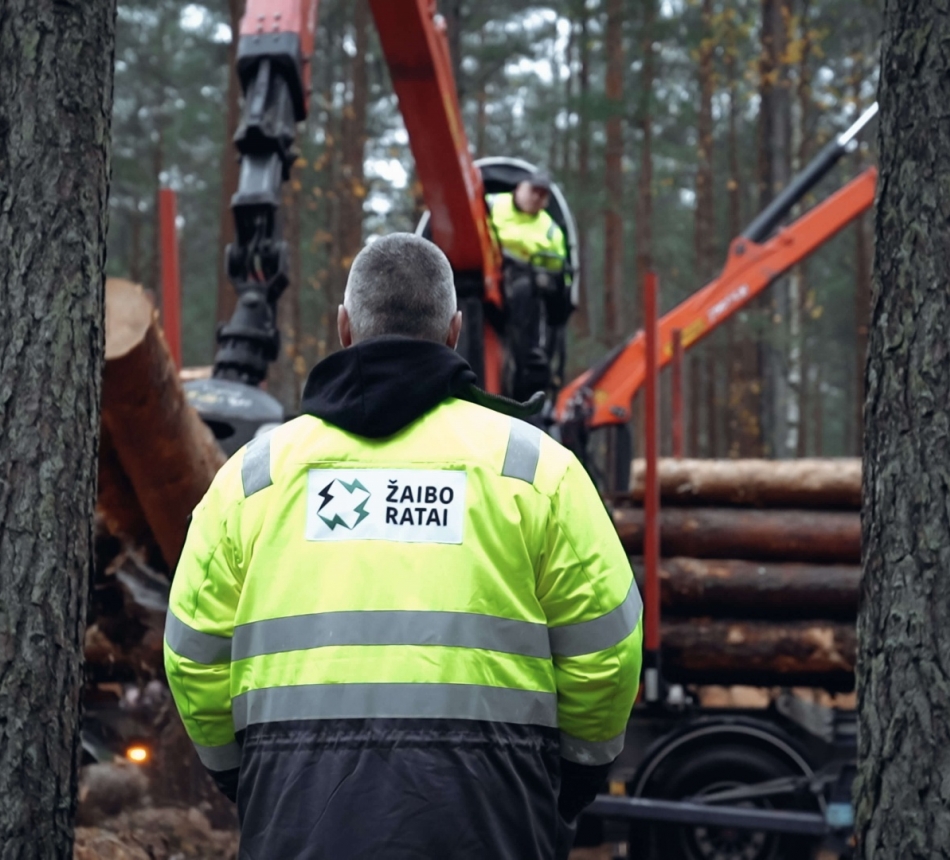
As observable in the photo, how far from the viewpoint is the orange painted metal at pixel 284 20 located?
19.4 feet

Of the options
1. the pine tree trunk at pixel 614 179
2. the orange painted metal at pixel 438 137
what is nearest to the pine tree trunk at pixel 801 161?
the pine tree trunk at pixel 614 179

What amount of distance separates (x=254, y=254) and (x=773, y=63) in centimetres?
1447

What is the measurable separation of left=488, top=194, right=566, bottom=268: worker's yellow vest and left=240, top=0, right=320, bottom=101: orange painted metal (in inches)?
86.4

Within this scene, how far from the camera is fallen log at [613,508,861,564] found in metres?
6.47

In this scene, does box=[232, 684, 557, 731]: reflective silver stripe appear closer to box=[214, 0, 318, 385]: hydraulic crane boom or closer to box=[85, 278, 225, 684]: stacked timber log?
box=[85, 278, 225, 684]: stacked timber log

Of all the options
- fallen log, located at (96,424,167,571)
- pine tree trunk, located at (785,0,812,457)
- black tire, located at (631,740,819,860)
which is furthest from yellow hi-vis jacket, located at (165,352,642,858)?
pine tree trunk, located at (785,0,812,457)

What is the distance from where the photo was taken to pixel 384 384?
2324 mm

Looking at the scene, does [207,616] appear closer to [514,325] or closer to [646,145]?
[514,325]

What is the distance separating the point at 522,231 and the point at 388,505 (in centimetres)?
591

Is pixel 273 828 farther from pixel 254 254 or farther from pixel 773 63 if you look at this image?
pixel 773 63

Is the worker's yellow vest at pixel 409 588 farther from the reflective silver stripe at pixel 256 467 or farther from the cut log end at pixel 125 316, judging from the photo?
the cut log end at pixel 125 316

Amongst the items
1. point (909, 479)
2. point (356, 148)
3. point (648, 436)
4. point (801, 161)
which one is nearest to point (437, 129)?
point (648, 436)

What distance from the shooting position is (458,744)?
2.18 metres

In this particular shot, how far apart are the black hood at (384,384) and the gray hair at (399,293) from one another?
8cm
